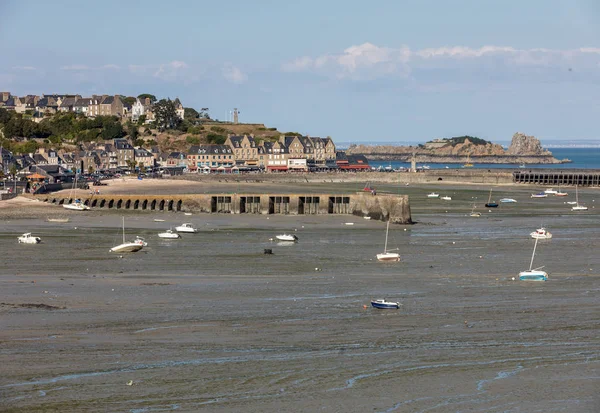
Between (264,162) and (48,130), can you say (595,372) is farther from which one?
(48,130)

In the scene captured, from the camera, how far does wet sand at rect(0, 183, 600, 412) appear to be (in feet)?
90.6

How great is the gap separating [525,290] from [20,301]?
2260 centimetres

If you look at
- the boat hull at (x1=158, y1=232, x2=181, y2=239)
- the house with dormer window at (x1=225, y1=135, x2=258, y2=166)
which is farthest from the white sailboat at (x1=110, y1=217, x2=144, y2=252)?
the house with dormer window at (x1=225, y1=135, x2=258, y2=166)

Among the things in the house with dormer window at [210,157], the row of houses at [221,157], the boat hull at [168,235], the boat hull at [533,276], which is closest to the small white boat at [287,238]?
the boat hull at [168,235]

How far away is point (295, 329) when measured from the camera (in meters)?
35.1

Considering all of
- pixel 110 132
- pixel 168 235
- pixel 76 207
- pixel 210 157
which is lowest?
pixel 76 207

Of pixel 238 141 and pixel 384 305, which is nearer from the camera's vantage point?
pixel 384 305

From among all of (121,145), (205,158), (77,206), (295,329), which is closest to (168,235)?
(77,206)

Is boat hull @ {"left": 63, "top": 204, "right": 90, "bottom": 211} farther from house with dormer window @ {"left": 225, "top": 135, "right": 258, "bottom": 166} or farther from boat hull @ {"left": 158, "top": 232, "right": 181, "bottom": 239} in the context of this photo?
house with dormer window @ {"left": 225, "top": 135, "right": 258, "bottom": 166}

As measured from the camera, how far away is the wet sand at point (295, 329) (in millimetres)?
27609

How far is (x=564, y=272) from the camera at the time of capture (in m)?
50.5

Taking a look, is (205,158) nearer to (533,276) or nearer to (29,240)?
(29,240)

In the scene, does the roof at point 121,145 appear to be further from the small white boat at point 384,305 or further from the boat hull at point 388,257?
the small white boat at point 384,305

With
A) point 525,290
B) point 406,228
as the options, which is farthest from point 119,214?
point 525,290
